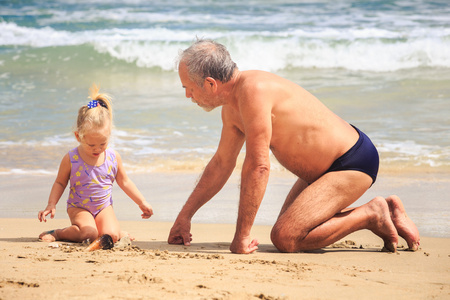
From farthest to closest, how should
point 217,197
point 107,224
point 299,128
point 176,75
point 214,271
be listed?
1. point 176,75
2. point 217,197
3. point 107,224
4. point 299,128
5. point 214,271

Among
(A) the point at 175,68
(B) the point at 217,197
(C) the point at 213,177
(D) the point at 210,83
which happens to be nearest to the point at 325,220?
(C) the point at 213,177

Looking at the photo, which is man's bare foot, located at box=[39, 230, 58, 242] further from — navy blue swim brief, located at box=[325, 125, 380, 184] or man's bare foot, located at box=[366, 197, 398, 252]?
man's bare foot, located at box=[366, 197, 398, 252]

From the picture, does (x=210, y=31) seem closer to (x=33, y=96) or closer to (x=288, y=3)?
(x=288, y=3)

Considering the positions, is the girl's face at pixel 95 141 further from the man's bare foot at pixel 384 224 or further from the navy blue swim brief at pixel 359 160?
the man's bare foot at pixel 384 224

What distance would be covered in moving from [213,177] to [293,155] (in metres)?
0.59

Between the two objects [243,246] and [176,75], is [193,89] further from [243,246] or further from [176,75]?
[176,75]

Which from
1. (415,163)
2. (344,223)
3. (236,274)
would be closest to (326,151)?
(344,223)

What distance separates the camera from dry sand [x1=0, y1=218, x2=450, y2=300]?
97.3 inches

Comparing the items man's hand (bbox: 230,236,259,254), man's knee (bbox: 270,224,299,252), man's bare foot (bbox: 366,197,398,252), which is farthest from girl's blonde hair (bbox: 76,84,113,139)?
man's bare foot (bbox: 366,197,398,252)

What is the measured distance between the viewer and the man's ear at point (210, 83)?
3.40m

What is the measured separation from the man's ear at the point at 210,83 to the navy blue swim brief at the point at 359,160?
88 cm

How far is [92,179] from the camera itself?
3.80m

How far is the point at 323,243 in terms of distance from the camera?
11.5 ft

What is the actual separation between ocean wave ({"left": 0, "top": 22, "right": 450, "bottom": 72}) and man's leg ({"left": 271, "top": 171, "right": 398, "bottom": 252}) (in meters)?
10.00
